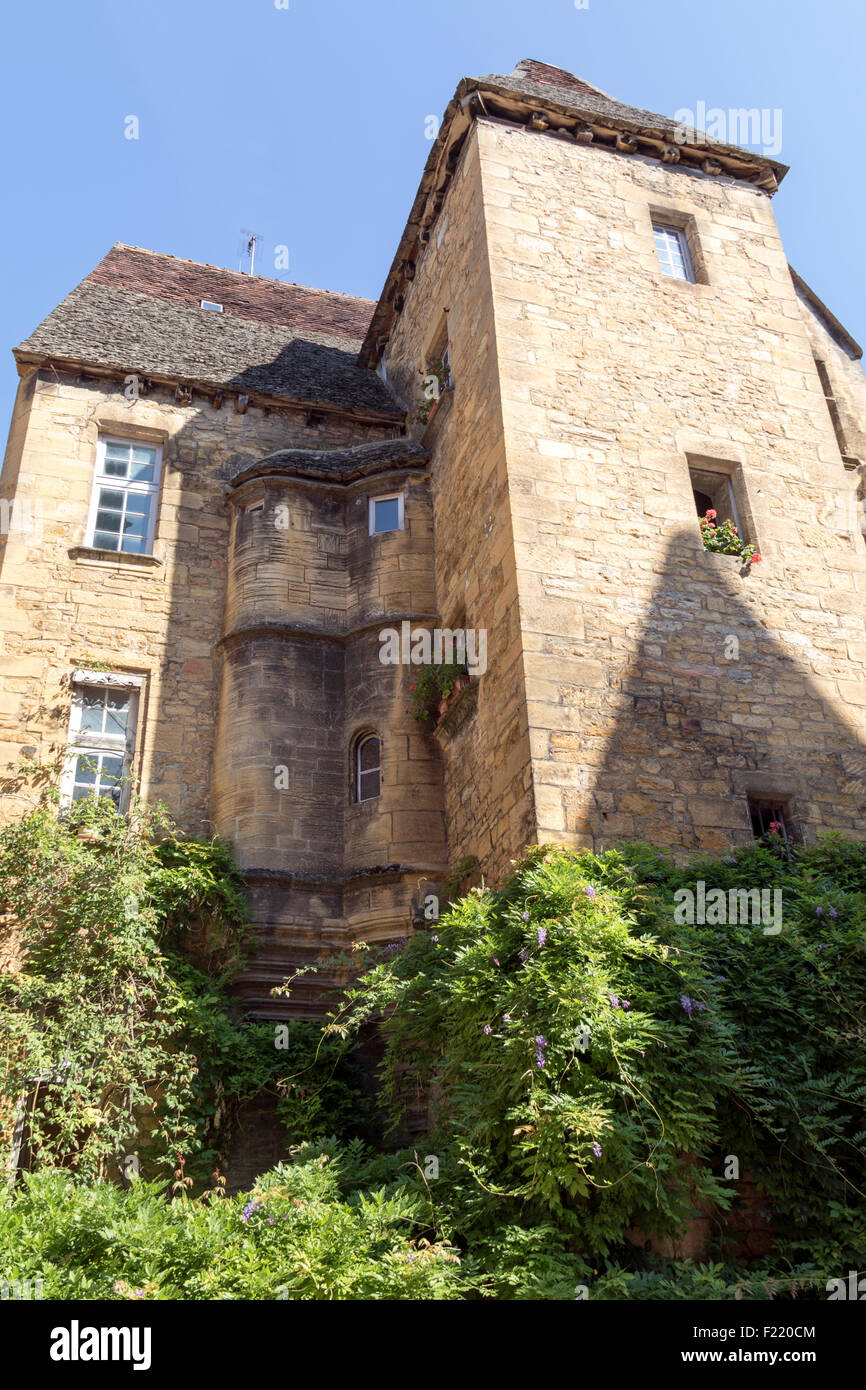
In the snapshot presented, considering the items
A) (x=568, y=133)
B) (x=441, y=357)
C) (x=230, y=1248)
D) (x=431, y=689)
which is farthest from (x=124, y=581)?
(x=230, y=1248)

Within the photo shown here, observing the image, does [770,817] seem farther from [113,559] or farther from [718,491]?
[113,559]

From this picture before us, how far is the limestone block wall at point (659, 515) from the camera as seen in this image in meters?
8.54

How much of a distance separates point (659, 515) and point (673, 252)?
3763 millimetres

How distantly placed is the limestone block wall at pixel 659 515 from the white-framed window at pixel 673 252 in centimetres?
16

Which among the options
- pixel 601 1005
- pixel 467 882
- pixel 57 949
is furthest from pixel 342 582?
pixel 601 1005

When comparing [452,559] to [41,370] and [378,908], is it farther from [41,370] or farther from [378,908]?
[41,370]

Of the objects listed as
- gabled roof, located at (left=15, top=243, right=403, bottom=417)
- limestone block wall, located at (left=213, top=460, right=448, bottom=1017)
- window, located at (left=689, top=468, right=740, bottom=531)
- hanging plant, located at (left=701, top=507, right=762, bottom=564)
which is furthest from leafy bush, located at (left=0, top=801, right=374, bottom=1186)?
gabled roof, located at (left=15, top=243, right=403, bottom=417)

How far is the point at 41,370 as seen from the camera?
1211cm

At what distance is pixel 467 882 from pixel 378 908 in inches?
39.0

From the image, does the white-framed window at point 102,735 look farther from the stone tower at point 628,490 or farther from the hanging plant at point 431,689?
the stone tower at point 628,490

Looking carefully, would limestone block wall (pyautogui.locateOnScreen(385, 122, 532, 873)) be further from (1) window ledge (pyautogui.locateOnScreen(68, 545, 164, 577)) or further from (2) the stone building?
(1) window ledge (pyautogui.locateOnScreen(68, 545, 164, 577))

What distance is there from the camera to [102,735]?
418 inches

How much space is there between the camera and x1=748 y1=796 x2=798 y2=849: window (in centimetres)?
881

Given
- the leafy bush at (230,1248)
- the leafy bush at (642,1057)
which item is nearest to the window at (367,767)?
the leafy bush at (642,1057)
